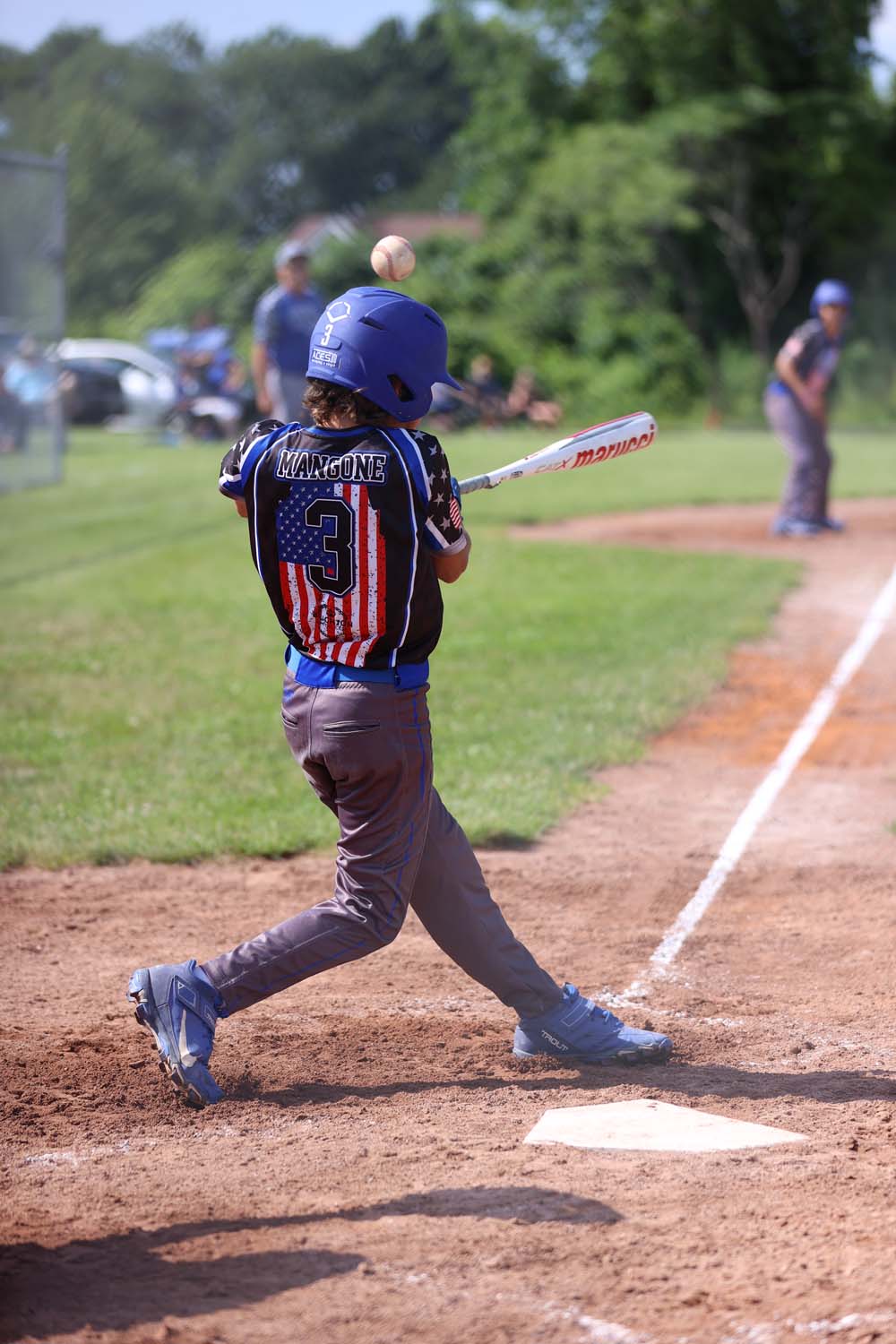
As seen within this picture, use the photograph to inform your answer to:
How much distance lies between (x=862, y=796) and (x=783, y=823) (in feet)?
1.99

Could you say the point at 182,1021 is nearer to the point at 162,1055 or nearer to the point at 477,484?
the point at 162,1055

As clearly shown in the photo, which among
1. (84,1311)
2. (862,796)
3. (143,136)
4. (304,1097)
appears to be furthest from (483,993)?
(143,136)

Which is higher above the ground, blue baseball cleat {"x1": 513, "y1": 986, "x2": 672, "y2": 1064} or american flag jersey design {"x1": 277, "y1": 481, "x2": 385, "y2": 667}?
american flag jersey design {"x1": 277, "y1": 481, "x2": 385, "y2": 667}

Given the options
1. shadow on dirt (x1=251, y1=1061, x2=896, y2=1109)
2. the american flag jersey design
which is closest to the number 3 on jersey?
the american flag jersey design

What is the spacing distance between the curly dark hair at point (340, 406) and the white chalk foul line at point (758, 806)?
1990 mm

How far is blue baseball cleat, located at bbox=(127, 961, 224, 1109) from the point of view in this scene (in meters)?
3.99

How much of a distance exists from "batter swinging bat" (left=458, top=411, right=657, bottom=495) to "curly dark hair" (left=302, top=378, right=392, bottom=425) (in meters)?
0.42

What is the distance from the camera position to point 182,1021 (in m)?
4.02

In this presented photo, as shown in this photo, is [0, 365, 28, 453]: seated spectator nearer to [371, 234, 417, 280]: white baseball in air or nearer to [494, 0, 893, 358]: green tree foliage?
[371, 234, 417, 280]: white baseball in air

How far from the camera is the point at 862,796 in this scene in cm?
719

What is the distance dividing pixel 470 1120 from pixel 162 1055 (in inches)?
30.9

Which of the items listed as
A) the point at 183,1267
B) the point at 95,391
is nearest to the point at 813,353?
the point at 183,1267

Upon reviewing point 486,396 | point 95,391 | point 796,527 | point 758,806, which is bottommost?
point 758,806

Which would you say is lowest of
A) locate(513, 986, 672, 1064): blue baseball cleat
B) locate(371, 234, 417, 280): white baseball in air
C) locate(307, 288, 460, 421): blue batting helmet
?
locate(513, 986, 672, 1064): blue baseball cleat
